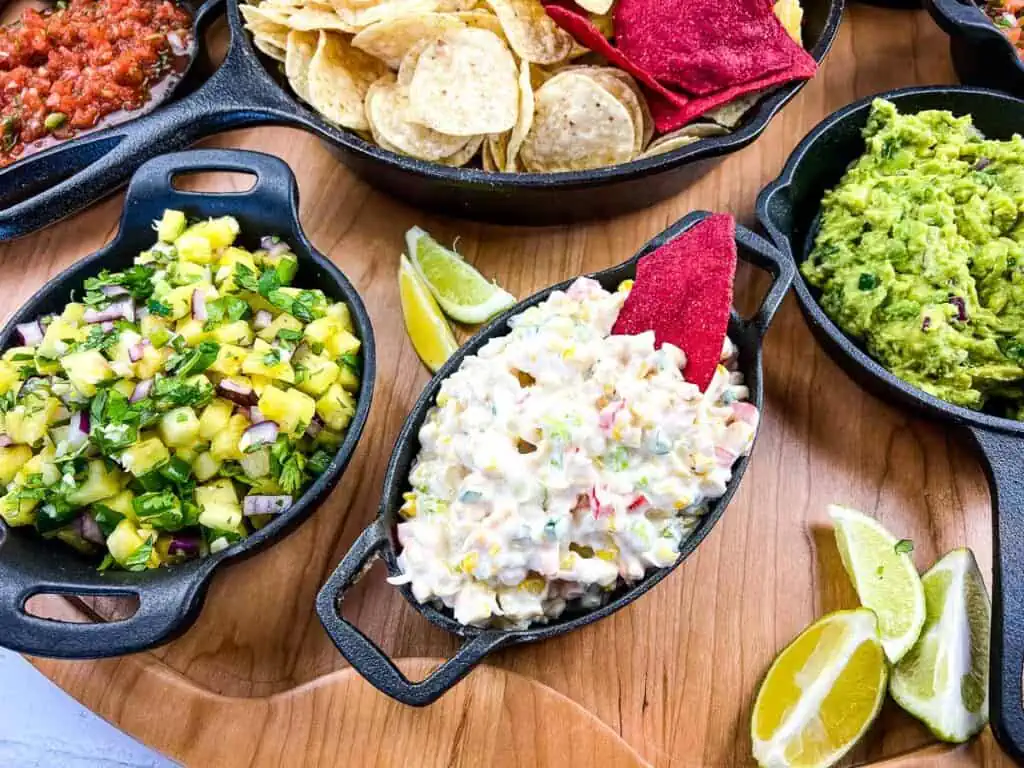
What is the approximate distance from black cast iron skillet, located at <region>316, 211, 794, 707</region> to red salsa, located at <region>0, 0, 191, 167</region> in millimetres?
1221

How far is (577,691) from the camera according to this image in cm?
145

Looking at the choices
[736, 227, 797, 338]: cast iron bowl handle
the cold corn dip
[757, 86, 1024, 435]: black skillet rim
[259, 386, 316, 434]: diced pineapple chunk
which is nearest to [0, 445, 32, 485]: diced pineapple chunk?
[259, 386, 316, 434]: diced pineapple chunk

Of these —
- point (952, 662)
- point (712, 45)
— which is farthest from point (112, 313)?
point (952, 662)

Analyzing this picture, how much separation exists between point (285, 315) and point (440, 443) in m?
0.41

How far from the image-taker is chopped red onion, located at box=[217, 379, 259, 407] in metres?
1.39

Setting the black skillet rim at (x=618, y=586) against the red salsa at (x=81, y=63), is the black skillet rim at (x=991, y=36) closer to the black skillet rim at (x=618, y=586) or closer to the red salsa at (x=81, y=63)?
the black skillet rim at (x=618, y=586)

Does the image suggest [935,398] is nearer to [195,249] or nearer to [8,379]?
[195,249]

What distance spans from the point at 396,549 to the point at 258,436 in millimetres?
298

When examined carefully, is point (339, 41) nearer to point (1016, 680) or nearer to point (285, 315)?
point (285, 315)

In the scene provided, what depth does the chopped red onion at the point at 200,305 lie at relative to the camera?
1.48 metres

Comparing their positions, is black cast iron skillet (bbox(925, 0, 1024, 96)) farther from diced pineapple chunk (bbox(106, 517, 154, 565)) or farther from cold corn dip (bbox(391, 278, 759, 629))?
diced pineapple chunk (bbox(106, 517, 154, 565))

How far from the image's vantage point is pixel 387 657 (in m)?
1.20

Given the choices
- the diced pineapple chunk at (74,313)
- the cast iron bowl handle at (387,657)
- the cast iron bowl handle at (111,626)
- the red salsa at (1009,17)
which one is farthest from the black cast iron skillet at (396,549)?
the red salsa at (1009,17)

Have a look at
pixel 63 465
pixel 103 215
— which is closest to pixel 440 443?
pixel 63 465
